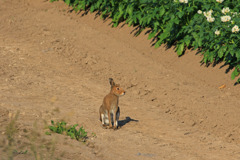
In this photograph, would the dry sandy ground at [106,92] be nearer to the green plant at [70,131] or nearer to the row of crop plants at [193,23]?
the green plant at [70,131]

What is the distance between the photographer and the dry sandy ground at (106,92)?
8414 mm

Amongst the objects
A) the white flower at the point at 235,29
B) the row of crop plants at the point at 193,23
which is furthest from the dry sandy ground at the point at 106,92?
the white flower at the point at 235,29

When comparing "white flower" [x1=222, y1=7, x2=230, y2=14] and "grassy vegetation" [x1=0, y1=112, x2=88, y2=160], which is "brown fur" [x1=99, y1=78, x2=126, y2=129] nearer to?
"grassy vegetation" [x1=0, y1=112, x2=88, y2=160]

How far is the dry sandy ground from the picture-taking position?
8414mm

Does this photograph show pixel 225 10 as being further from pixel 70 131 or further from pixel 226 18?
pixel 70 131

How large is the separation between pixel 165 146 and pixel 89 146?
1351 millimetres

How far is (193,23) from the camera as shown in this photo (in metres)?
12.9

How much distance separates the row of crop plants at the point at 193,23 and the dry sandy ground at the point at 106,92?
40 cm

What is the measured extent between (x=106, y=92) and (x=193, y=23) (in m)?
2.97

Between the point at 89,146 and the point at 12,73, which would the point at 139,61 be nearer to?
the point at 12,73

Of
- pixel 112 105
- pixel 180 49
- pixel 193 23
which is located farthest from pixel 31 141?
pixel 180 49

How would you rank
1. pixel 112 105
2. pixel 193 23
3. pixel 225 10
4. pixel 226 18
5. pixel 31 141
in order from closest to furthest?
pixel 31 141 → pixel 112 105 → pixel 226 18 → pixel 225 10 → pixel 193 23

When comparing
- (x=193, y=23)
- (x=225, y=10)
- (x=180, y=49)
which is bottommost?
(x=180, y=49)

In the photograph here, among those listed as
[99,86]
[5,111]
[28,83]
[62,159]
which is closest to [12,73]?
[28,83]
